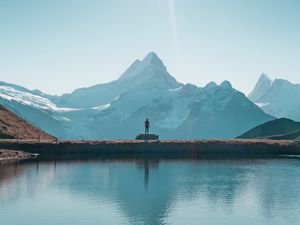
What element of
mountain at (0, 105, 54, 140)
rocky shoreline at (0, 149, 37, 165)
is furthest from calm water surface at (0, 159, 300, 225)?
mountain at (0, 105, 54, 140)

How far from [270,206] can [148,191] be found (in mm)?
20081

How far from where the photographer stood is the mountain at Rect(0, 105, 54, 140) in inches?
6211

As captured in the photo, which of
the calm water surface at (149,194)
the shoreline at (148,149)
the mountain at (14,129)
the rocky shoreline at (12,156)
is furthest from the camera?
the mountain at (14,129)

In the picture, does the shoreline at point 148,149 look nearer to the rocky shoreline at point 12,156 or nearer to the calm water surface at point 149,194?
the rocky shoreline at point 12,156

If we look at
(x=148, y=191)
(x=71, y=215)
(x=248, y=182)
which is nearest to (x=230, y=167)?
(x=248, y=182)

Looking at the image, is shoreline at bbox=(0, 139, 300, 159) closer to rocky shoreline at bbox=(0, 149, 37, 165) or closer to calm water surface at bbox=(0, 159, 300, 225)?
rocky shoreline at bbox=(0, 149, 37, 165)

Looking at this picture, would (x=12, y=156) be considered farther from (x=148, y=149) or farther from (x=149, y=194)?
(x=149, y=194)

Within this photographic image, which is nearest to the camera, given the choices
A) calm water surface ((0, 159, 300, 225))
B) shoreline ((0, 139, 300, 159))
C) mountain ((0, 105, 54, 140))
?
calm water surface ((0, 159, 300, 225))

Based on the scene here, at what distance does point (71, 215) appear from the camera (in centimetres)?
6106

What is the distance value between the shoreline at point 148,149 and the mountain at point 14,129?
538 inches

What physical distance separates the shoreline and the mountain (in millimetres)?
13660

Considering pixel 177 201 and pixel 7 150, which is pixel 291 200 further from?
pixel 7 150

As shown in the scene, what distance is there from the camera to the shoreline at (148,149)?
141 meters

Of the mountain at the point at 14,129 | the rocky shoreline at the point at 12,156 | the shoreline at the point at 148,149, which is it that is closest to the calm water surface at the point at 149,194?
the rocky shoreline at the point at 12,156
